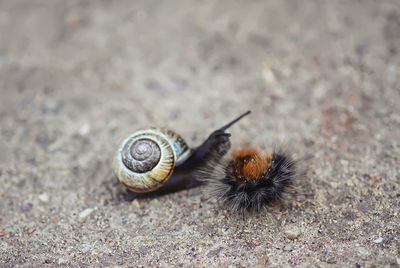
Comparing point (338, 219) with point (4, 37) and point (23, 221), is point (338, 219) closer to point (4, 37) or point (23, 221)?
point (23, 221)

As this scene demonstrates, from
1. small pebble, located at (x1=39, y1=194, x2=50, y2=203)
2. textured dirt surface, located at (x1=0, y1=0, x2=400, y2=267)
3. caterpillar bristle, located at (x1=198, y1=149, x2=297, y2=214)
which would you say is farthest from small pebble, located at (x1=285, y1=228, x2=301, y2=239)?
small pebble, located at (x1=39, y1=194, x2=50, y2=203)

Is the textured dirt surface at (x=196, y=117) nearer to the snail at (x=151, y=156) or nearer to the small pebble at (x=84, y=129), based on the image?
the small pebble at (x=84, y=129)

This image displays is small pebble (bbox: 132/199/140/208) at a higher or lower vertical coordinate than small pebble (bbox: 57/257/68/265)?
higher

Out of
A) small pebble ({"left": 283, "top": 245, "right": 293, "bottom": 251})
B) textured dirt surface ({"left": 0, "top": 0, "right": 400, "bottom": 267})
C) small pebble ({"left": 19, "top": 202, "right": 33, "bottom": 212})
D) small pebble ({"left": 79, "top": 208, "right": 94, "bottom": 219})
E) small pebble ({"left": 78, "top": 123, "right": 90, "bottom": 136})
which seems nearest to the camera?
small pebble ({"left": 283, "top": 245, "right": 293, "bottom": 251})

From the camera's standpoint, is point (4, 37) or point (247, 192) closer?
point (247, 192)

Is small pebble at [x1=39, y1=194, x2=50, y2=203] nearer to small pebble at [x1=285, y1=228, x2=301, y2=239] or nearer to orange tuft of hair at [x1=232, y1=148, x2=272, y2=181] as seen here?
orange tuft of hair at [x1=232, y1=148, x2=272, y2=181]

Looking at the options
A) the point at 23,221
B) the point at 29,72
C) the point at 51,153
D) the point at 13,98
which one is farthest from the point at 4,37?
the point at 23,221
